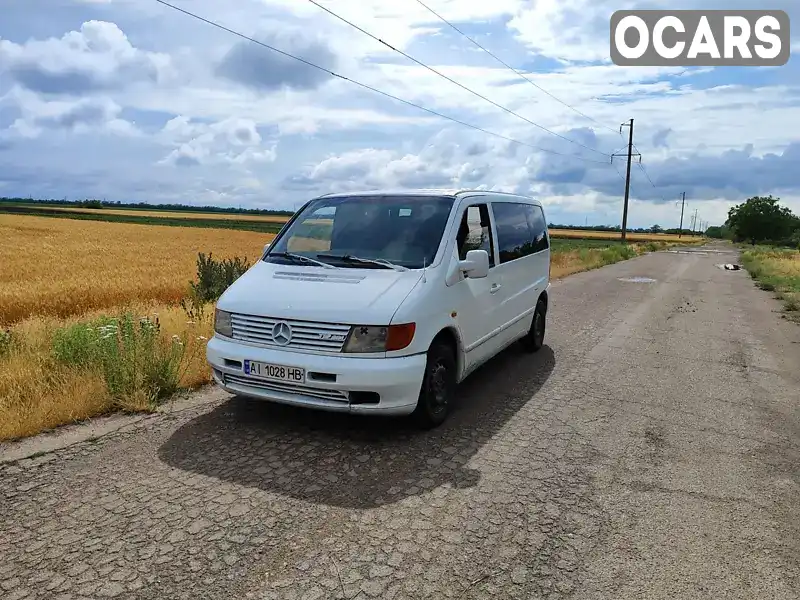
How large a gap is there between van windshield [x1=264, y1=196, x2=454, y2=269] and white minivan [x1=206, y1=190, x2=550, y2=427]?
0.01 m

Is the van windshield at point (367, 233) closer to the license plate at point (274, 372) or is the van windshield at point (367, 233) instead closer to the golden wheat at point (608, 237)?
the license plate at point (274, 372)

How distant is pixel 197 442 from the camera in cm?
441

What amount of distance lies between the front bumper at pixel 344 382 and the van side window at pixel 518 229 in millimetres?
2238

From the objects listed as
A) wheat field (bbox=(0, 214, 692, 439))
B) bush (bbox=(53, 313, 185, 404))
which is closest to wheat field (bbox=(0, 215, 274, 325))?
wheat field (bbox=(0, 214, 692, 439))

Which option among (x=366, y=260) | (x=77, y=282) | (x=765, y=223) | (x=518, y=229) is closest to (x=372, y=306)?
(x=366, y=260)

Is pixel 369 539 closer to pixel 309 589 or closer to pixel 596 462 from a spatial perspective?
pixel 309 589

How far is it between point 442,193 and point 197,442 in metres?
3.02

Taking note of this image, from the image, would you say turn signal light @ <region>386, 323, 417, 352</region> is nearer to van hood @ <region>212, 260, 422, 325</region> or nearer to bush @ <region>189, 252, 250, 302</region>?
van hood @ <region>212, 260, 422, 325</region>

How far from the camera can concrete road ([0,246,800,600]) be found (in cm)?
281

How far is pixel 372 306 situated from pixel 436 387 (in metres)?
0.93

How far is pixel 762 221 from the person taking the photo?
110000 millimetres

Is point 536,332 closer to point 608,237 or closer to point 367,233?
point 367,233

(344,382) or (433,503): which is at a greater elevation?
(344,382)

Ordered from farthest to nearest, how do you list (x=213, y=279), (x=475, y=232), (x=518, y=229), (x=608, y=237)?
(x=608, y=237)
(x=213, y=279)
(x=518, y=229)
(x=475, y=232)
